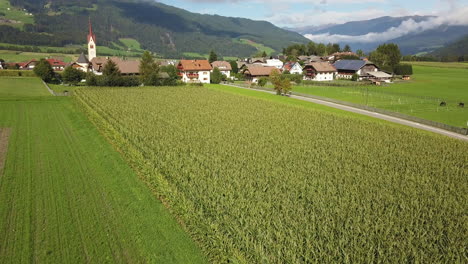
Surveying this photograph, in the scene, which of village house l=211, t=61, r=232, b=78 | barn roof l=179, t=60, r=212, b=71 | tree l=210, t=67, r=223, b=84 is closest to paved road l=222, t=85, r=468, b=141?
tree l=210, t=67, r=223, b=84

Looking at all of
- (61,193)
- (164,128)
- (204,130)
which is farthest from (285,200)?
(164,128)

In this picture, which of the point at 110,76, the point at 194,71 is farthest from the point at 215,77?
the point at 110,76

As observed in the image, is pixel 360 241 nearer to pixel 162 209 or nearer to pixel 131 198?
pixel 162 209

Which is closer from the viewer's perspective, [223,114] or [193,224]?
[193,224]

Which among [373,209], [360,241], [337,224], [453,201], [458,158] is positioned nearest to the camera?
[360,241]

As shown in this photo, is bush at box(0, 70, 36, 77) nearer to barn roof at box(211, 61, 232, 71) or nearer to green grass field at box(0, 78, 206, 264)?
barn roof at box(211, 61, 232, 71)

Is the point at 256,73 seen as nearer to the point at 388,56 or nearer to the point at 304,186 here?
the point at 388,56

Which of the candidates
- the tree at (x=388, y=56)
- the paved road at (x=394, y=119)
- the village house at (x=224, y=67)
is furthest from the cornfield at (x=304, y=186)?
the tree at (x=388, y=56)
